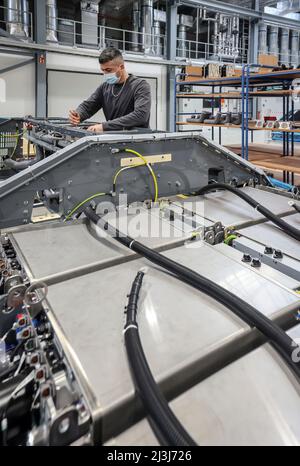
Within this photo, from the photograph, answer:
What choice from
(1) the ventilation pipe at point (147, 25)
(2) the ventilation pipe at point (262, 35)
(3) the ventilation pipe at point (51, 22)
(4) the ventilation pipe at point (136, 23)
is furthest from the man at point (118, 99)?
(2) the ventilation pipe at point (262, 35)

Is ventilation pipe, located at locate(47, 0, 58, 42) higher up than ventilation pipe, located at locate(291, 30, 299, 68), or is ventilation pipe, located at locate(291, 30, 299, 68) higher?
ventilation pipe, located at locate(291, 30, 299, 68)

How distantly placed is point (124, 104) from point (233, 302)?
2.35 meters

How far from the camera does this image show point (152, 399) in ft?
2.49

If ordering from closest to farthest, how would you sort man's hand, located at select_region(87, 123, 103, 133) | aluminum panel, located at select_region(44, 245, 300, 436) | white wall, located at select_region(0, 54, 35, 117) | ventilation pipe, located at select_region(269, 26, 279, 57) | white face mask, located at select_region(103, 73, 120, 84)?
1. aluminum panel, located at select_region(44, 245, 300, 436)
2. man's hand, located at select_region(87, 123, 103, 133)
3. white face mask, located at select_region(103, 73, 120, 84)
4. white wall, located at select_region(0, 54, 35, 117)
5. ventilation pipe, located at select_region(269, 26, 279, 57)

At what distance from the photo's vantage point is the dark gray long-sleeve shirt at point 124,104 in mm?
2609

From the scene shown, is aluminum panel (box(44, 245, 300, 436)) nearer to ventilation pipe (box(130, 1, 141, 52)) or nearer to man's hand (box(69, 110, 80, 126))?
man's hand (box(69, 110, 80, 126))

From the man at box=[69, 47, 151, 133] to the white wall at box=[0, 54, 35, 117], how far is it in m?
4.80

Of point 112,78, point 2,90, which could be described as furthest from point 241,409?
point 2,90

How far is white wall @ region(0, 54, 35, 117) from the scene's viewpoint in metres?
7.01

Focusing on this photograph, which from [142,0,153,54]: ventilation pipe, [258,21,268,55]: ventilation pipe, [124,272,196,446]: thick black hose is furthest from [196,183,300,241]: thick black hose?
[258,21,268,55]: ventilation pipe

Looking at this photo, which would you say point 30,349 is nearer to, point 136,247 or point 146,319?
point 146,319

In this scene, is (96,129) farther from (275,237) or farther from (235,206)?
(275,237)
